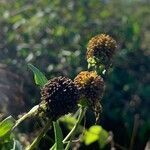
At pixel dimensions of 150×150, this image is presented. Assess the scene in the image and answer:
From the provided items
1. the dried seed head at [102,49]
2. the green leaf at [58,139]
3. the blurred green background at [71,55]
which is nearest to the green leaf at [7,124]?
the green leaf at [58,139]

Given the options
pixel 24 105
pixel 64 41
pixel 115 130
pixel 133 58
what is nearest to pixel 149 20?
pixel 133 58

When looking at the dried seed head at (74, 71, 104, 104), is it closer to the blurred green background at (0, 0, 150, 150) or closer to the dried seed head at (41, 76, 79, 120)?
the dried seed head at (41, 76, 79, 120)

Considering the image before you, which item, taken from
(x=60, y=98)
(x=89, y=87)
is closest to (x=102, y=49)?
(x=89, y=87)

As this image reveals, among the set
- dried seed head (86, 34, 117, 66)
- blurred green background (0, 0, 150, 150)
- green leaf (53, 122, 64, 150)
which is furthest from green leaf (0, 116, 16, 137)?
blurred green background (0, 0, 150, 150)

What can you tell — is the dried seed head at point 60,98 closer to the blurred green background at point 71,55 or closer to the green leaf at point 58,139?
the green leaf at point 58,139

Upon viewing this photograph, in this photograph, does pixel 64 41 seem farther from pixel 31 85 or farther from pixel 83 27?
pixel 31 85

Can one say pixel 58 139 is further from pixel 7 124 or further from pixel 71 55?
pixel 71 55
